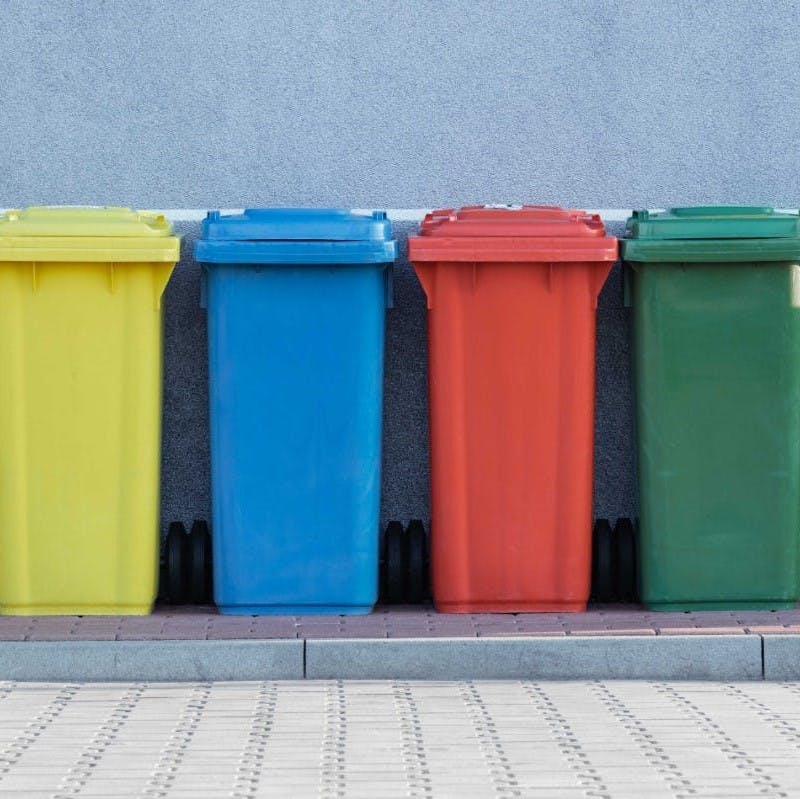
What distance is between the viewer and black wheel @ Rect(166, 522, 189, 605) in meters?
7.33

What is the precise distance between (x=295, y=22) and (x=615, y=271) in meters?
2.06

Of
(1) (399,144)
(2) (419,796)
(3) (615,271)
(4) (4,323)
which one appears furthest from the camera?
(1) (399,144)

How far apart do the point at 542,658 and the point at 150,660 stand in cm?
131

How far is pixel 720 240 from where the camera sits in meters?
6.96

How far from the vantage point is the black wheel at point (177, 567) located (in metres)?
7.33

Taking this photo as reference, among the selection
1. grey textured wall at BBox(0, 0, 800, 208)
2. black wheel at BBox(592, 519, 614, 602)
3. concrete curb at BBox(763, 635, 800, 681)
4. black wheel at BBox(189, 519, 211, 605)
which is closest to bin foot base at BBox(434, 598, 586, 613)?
black wheel at BBox(592, 519, 614, 602)

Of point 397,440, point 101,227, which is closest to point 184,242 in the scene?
point 101,227

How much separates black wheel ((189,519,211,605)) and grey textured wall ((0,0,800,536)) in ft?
5.64

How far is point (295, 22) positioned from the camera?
852 centimetres

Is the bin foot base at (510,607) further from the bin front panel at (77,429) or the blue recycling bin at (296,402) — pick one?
the bin front panel at (77,429)

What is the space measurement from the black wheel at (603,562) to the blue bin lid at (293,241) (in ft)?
4.44

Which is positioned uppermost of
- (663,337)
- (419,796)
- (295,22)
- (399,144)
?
(295,22)

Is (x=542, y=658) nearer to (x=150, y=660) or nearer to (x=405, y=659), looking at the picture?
(x=405, y=659)

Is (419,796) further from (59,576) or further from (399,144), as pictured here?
(399,144)
